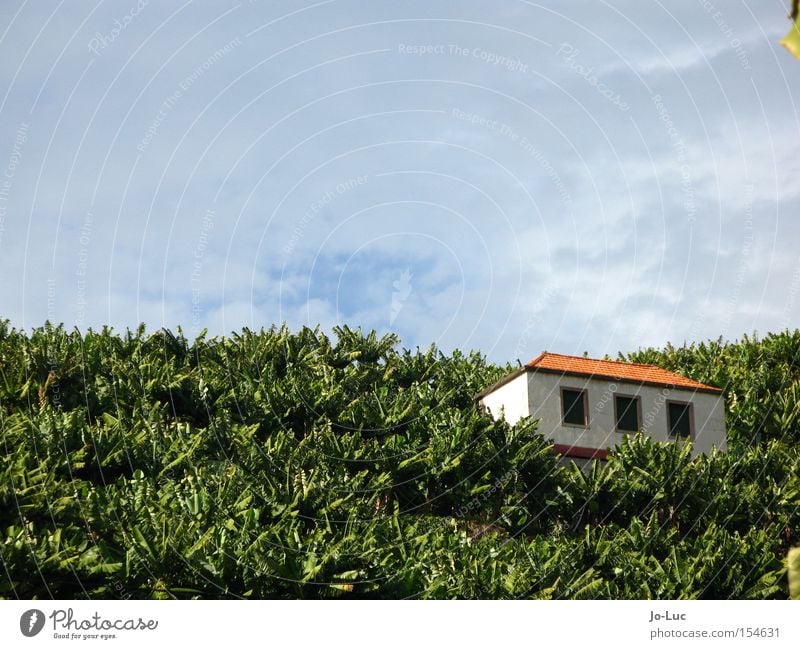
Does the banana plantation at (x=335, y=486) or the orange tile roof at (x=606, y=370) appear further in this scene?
the orange tile roof at (x=606, y=370)

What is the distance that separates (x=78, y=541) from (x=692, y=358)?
39467 millimetres

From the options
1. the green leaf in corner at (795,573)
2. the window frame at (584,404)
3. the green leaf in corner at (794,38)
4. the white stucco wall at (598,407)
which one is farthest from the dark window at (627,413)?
the green leaf in corner at (794,38)

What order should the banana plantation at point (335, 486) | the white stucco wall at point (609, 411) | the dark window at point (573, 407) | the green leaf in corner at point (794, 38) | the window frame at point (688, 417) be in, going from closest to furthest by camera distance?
the green leaf in corner at point (794, 38)
the banana plantation at point (335, 486)
the white stucco wall at point (609, 411)
the dark window at point (573, 407)
the window frame at point (688, 417)

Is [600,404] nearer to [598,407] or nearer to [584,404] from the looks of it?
[598,407]

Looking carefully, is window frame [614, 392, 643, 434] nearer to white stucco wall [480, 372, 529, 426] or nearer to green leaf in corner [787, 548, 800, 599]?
white stucco wall [480, 372, 529, 426]

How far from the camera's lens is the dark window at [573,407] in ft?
118

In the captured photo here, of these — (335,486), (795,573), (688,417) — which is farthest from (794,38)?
(688,417)

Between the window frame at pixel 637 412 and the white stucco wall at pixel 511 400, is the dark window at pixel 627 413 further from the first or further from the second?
the white stucco wall at pixel 511 400

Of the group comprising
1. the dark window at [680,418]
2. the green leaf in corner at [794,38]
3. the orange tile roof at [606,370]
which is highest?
the orange tile roof at [606,370]

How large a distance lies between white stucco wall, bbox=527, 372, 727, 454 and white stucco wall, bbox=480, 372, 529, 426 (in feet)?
0.94

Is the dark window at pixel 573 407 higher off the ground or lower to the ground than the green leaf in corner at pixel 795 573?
higher
